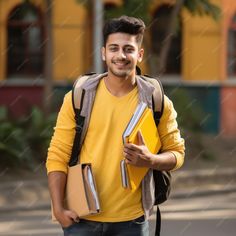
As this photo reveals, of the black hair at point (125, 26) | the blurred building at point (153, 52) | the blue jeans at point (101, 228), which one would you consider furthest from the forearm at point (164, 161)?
the blurred building at point (153, 52)

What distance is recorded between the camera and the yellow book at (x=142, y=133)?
3164 mm

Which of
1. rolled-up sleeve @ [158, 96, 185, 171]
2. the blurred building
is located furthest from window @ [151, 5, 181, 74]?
rolled-up sleeve @ [158, 96, 185, 171]

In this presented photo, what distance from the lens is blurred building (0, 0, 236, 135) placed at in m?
15.2

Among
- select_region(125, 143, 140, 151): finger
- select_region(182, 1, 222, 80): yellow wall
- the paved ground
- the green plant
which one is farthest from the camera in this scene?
select_region(182, 1, 222, 80): yellow wall

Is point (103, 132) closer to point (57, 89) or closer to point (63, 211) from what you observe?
point (63, 211)

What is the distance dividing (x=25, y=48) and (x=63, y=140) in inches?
490

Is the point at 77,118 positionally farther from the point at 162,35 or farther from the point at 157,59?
the point at 162,35

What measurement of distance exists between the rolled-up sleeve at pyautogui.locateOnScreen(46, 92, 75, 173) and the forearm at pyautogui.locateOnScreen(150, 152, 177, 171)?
35 cm

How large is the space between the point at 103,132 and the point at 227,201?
277 inches

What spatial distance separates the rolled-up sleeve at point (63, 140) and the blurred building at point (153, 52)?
1177cm

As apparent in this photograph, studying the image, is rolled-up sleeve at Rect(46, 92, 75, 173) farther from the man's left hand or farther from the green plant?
the green plant

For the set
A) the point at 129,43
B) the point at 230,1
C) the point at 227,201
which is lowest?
the point at 227,201

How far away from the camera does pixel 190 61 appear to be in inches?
604

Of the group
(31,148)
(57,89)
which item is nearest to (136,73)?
(31,148)
